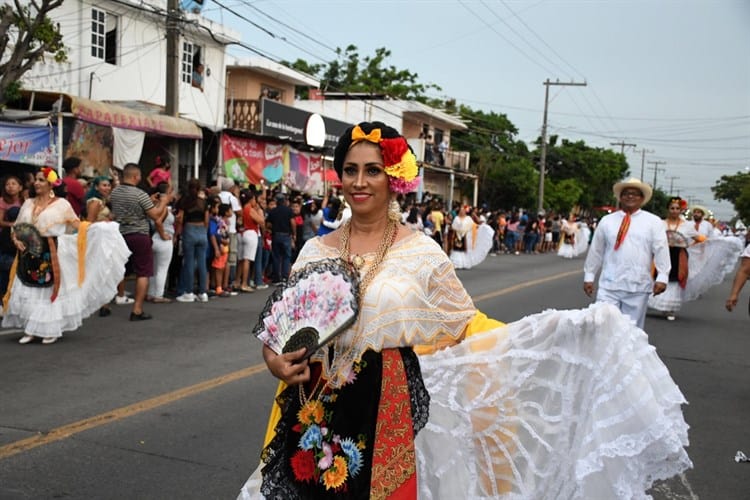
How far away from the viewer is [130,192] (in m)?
10.5

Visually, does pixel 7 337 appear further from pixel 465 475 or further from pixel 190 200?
pixel 465 475

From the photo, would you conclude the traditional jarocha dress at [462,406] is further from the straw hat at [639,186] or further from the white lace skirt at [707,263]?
the white lace skirt at [707,263]

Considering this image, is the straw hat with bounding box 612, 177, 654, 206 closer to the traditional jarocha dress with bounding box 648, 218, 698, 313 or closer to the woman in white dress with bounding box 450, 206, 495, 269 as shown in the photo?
the traditional jarocha dress with bounding box 648, 218, 698, 313

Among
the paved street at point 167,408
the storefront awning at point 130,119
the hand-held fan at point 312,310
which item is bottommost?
the paved street at point 167,408

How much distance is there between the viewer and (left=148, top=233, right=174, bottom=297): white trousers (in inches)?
481

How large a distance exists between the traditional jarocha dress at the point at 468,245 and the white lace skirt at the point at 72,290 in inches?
512

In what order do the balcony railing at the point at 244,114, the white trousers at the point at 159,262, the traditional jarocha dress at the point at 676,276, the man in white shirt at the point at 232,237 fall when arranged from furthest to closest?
the balcony railing at the point at 244,114
the man in white shirt at the point at 232,237
the traditional jarocha dress at the point at 676,276
the white trousers at the point at 159,262

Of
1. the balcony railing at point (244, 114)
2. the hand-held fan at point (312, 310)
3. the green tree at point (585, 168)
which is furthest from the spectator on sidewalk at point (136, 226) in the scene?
the green tree at point (585, 168)

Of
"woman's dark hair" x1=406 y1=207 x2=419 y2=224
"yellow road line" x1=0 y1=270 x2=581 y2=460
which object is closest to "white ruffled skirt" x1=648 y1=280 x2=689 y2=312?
"woman's dark hair" x1=406 y1=207 x2=419 y2=224

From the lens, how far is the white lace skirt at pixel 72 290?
880 cm

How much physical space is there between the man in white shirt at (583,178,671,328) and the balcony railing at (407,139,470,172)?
110 feet

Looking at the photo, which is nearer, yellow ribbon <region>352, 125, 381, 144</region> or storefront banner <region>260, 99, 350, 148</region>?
yellow ribbon <region>352, 125, 381, 144</region>

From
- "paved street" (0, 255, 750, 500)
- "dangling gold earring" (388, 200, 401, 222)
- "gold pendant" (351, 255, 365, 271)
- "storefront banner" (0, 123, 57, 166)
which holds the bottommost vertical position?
"paved street" (0, 255, 750, 500)

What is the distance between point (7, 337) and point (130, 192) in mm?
2386
